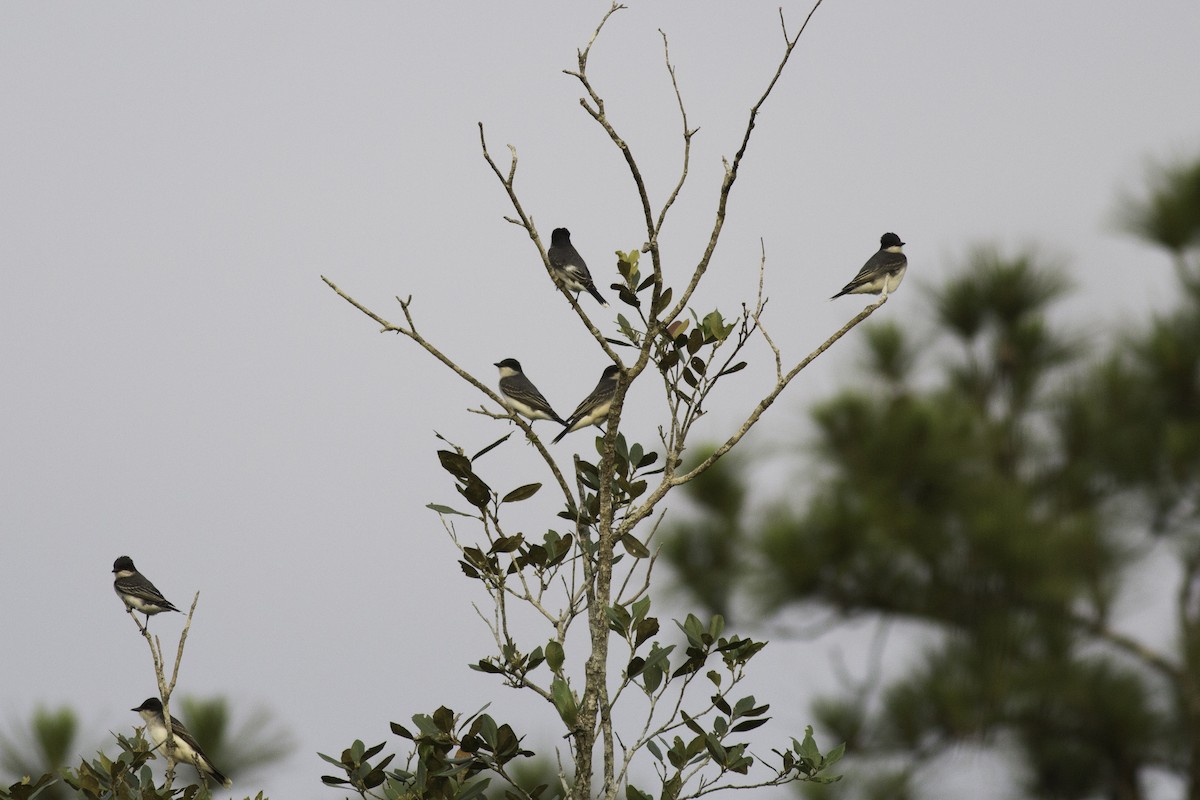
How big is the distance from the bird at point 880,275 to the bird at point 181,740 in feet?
15.1

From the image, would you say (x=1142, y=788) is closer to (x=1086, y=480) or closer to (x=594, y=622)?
(x=1086, y=480)

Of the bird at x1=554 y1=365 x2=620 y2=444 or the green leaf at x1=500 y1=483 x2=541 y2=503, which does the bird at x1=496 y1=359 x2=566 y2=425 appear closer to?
the bird at x1=554 y1=365 x2=620 y2=444

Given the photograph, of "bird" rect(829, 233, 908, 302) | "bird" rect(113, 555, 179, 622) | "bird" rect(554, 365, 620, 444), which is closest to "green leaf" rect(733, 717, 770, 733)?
"bird" rect(554, 365, 620, 444)

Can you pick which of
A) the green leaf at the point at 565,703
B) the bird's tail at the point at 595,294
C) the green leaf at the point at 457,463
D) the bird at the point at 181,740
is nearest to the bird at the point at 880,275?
the bird's tail at the point at 595,294

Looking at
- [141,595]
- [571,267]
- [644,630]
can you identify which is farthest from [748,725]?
[141,595]

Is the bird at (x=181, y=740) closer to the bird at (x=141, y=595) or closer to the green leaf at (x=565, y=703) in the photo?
the bird at (x=141, y=595)

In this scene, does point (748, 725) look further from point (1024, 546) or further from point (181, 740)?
point (1024, 546)

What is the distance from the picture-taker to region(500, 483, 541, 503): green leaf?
3518 millimetres

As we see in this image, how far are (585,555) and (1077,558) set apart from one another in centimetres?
703

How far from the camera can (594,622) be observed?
10.6ft

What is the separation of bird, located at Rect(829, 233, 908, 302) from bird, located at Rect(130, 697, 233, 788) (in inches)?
181

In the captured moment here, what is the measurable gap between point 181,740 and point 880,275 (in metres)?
5.07

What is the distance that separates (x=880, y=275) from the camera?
809 centimetres

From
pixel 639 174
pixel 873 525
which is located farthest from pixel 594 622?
pixel 873 525
